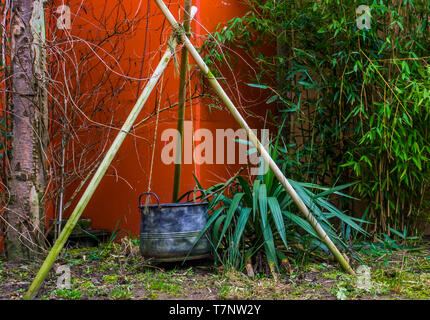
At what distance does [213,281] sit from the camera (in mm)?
2770

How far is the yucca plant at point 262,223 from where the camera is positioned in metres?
2.85

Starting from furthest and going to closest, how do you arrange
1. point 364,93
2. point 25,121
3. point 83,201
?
point 364,93 → point 25,121 → point 83,201

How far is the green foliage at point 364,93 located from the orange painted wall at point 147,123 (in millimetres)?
267

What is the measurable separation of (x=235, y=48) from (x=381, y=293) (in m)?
2.76

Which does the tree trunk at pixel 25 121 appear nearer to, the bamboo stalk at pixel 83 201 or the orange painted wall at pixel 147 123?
the orange painted wall at pixel 147 123

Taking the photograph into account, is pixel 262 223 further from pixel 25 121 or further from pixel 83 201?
pixel 25 121

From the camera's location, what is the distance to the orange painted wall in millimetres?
3982

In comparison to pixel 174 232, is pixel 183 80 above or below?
above

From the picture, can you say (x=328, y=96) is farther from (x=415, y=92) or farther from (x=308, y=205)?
(x=308, y=205)

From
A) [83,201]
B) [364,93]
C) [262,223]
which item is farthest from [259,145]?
[364,93]

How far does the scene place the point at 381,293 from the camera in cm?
254

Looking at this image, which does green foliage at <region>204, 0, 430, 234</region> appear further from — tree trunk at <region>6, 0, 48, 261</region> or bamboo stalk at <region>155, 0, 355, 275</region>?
tree trunk at <region>6, 0, 48, 261</region>

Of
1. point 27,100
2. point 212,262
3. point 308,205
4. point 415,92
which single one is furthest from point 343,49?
point 27,100

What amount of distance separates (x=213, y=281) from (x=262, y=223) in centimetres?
45
